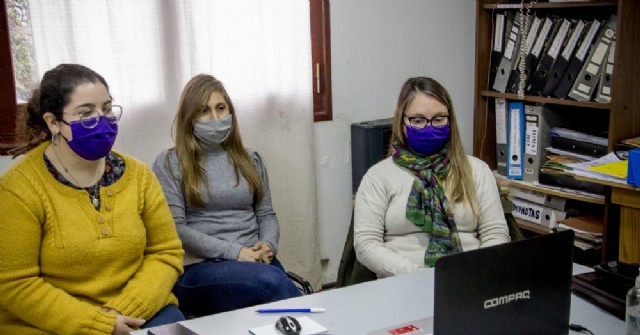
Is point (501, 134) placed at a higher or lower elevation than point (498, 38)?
lower

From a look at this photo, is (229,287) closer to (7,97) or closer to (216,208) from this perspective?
(216,208)

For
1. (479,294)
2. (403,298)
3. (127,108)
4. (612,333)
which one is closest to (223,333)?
(403,298)

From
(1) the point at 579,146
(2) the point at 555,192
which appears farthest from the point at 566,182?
(1) the point at 579,146

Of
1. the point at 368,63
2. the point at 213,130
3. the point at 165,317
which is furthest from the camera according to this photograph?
the point at 368,63

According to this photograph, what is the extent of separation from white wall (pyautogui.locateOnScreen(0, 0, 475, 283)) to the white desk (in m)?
1.56

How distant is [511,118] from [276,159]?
1164mm

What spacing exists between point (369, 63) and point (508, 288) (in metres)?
2.17

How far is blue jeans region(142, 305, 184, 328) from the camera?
206 centimetres

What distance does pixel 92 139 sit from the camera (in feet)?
6.57

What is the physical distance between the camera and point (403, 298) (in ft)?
5.82

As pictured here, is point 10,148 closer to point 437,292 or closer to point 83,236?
point 83,236

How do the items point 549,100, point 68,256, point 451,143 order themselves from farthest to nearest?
point 549,100, point 451,143, point 68,256

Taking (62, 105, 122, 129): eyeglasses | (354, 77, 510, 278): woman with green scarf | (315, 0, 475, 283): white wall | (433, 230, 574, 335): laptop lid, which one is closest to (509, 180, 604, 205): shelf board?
(315, 0, 475, 283): white wall

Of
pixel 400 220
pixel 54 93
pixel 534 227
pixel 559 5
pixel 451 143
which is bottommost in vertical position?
pixel 534 227
